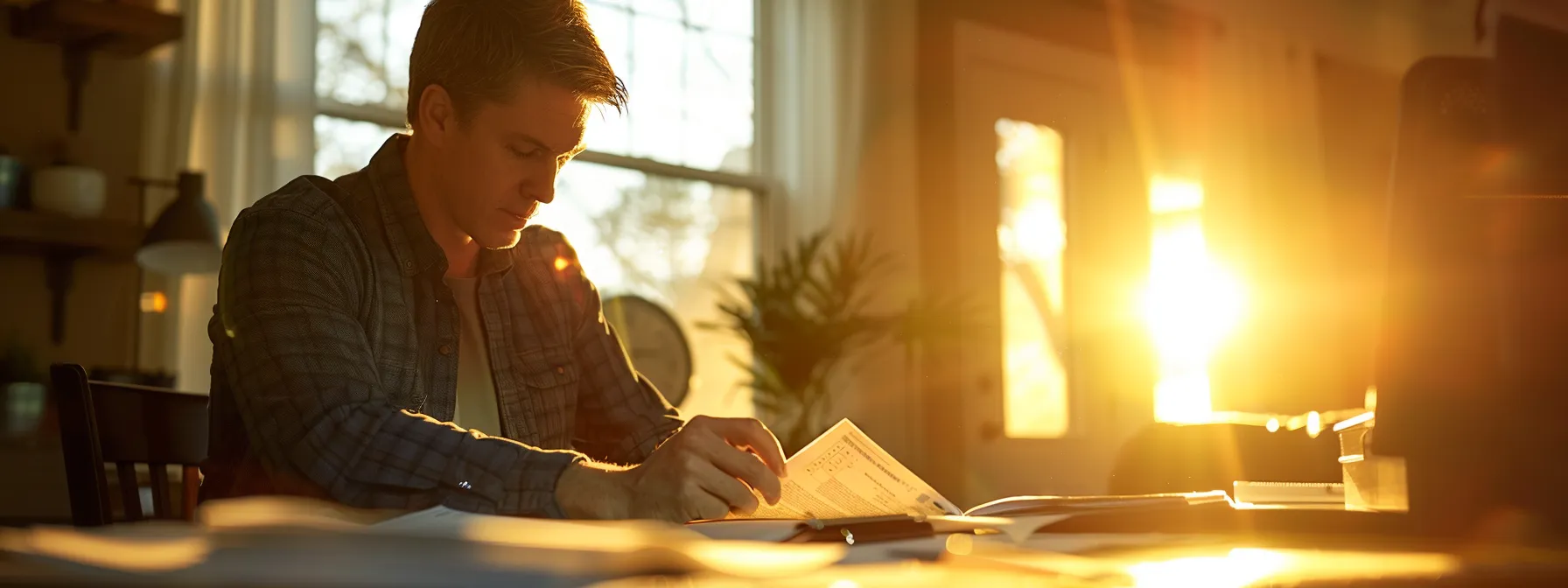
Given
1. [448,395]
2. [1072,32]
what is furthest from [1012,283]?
[448,395]

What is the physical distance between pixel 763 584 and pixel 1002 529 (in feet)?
1.40

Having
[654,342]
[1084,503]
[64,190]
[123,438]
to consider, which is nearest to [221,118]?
[64,190]

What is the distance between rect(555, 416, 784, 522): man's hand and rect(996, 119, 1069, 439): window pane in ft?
11.9

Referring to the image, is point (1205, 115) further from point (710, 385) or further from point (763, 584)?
point (763, 584)

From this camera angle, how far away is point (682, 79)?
12.8 ft

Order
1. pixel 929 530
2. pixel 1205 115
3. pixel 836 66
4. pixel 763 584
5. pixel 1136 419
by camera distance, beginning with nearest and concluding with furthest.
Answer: pixel 763 584 < pixel 929 530 < pixel 836 66 < pixel 1136 419 < pixel 1205 115

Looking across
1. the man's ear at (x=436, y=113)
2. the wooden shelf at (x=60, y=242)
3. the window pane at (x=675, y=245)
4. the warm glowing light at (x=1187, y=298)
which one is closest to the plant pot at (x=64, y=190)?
the wooden shelf at (x=60, y=242)

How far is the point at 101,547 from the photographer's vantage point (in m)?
0.44

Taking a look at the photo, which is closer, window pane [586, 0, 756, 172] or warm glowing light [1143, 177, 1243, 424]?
window pane [586, 0, 756, 172]

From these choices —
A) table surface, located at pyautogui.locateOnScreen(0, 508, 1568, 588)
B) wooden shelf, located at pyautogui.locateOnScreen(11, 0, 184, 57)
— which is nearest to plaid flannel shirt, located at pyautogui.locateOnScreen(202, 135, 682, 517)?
table surface, located at pyautogui.locateOnScreen(0, 508, 1568, 588)

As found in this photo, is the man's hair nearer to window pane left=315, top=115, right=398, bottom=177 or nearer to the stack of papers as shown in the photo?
the stack of papers

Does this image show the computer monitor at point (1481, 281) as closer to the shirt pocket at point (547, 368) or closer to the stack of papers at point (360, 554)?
the stack of papers at point (360, 554)

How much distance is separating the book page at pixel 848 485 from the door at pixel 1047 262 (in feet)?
10.3

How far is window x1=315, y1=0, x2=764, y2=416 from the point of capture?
10.8 feet
